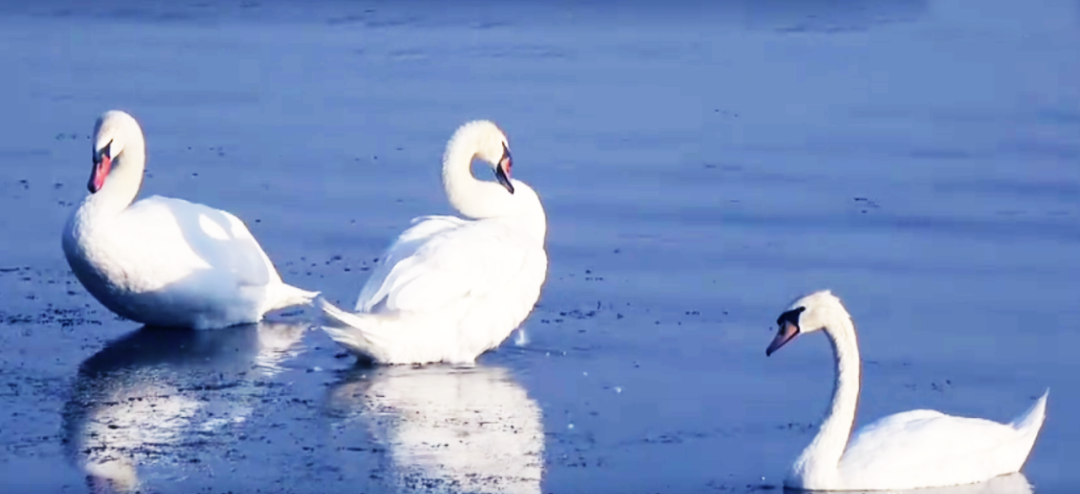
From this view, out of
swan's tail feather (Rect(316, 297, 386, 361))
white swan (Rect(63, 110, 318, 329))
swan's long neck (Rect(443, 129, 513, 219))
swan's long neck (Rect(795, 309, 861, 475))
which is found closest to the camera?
swan's long neck (Rect(795, 309, 861, 475))

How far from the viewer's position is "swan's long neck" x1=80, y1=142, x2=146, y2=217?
9.92m

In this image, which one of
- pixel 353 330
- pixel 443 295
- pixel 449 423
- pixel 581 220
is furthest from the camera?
pixel 581 220

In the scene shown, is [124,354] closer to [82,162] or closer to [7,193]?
[7,193]

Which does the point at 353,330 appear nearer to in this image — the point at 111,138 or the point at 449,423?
the point at 449,423

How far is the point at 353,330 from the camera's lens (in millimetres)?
8992

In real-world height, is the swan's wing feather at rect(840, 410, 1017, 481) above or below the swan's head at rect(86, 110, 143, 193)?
below

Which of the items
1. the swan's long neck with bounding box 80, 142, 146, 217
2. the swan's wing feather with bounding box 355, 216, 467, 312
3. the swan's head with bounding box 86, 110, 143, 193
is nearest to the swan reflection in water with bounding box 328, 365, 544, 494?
the swan's wing feather with bounding box 355, 216, 467, 312

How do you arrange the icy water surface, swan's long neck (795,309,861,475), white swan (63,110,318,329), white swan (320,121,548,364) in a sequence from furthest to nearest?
white swan (63,110,318,329) < white swan (320,121,548,364) < the icy water surface < swan's long neck (795,309,861,475)

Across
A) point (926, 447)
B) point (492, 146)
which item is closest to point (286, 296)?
point (492, 146)

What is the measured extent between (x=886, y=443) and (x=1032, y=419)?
537 millimetres

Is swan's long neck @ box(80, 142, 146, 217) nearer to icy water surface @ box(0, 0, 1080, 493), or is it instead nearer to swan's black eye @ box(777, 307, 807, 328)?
icy water surface @ box(0, 0, 1080, 493)

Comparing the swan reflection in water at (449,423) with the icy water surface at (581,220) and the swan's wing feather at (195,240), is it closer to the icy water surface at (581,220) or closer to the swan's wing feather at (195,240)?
the icy water surface at (581,220)

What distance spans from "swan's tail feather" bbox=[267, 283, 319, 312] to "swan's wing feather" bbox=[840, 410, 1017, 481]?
328cm

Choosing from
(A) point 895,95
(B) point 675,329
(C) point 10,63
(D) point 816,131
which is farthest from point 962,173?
(C) point 10,63
